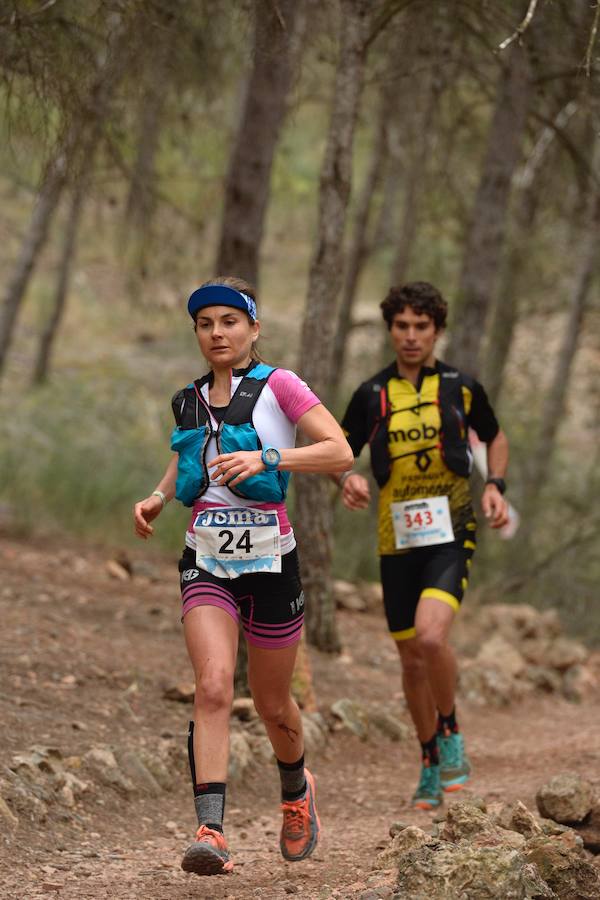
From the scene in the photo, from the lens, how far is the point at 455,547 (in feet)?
19.7

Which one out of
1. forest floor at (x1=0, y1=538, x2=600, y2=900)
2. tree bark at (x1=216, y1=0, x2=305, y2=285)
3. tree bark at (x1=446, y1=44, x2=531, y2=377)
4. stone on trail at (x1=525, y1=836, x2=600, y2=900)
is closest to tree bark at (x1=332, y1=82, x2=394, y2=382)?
tree bark at (x1=446, y1=44, x2=531, y2=377)

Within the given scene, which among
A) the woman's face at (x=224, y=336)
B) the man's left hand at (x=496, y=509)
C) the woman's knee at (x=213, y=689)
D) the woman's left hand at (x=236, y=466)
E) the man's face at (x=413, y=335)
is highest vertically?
the man's face at (x=413, y=335)

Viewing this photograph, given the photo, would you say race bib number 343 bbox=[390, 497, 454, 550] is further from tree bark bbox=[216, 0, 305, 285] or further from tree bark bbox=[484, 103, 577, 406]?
tree bark bbox=[484, 103, 577, 406]

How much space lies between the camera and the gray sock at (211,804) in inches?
158

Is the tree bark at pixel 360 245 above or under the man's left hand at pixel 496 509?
above

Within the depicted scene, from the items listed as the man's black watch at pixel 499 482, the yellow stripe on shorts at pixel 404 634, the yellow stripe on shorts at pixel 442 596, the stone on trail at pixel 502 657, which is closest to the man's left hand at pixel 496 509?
the man's black watch at pixel 499 482

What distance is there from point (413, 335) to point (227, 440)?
1.96 metres

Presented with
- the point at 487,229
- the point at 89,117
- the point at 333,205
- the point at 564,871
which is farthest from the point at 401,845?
the point at 487,229

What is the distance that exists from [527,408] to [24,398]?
973 centimetres

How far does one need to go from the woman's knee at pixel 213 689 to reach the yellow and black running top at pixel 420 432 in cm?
204

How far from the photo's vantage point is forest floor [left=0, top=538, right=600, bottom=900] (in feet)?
15.3

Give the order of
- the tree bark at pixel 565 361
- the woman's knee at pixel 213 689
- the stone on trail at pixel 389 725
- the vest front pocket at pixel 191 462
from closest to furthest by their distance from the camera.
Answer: the woman's knee at pixel 213 689 → the vest front pocket at pixel 191 462 → the stone on trail at pixel 389 725 → the tree bark at pixel 565 361

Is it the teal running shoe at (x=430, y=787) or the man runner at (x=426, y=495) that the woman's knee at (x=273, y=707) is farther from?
the teal running shoe at (x=430, y=787)

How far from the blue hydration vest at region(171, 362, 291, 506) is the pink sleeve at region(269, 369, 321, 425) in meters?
0.05
